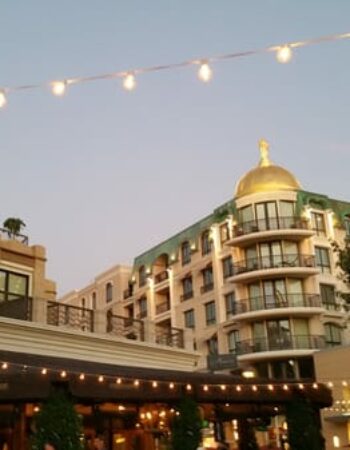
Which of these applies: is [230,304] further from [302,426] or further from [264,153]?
[302,426]

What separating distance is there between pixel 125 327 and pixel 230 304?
22.1m

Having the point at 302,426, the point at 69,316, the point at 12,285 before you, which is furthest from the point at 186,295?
the point at 302,426

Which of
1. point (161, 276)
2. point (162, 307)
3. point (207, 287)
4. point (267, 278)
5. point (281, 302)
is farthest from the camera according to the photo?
point (161, 276)

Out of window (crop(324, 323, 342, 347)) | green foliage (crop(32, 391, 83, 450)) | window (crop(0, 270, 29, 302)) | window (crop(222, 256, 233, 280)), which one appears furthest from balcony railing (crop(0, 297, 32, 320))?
window (crop(324, 323, 342, 347))

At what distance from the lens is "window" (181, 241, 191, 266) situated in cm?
4922

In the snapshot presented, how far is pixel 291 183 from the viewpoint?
44500mm

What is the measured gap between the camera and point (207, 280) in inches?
1844

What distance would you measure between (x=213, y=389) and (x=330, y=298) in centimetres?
2818

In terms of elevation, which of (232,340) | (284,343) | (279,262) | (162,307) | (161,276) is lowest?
(284,343)

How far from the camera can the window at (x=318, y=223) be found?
43.9 meters

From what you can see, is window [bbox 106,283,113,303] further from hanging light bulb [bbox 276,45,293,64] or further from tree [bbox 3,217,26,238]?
hanging light bulb [bbox 276,45,293,64]

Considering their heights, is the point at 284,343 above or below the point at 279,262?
below

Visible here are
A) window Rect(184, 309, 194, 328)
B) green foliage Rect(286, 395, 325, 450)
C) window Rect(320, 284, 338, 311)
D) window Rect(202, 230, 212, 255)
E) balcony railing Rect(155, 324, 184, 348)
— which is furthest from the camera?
window Rect(184, 309, 194, 328)

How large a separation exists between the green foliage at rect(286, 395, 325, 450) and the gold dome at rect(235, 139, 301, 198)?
2746cm
